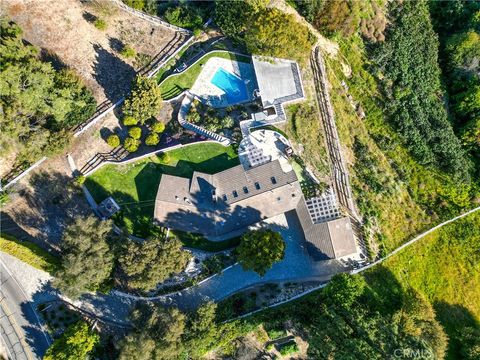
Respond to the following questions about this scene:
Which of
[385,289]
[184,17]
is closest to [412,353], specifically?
[385,289]

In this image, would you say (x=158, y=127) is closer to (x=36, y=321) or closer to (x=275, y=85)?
(x=275, y=85)

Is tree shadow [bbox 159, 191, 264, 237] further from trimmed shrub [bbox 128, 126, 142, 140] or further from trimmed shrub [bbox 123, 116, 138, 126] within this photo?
trimmed shrub [bbox 123, 116, 138, 126]

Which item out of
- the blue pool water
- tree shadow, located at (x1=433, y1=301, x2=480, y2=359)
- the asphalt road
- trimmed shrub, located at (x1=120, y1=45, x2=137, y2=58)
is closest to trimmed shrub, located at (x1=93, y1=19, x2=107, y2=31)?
trimmed shrub, located at (x1=120, y1=45, x2=137, y2=58)

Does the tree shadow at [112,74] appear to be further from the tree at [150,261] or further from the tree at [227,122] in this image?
the tree at [150,261]

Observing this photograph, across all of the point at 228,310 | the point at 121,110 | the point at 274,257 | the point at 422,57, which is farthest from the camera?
the point at 422,57

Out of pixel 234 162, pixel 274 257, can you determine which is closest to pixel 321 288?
pixel 274 257

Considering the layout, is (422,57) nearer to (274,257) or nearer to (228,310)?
(274,257)
